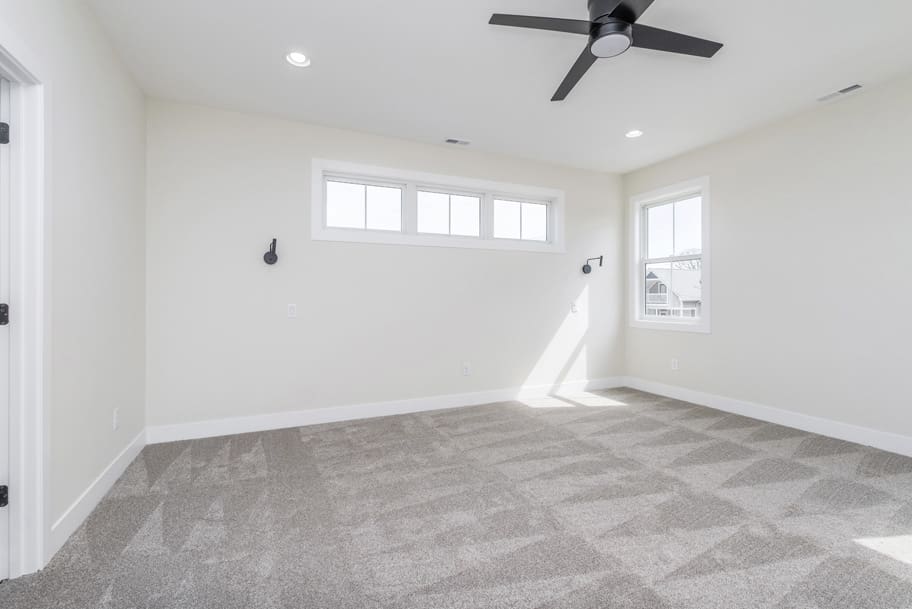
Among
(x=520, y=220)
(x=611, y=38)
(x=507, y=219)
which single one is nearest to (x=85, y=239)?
(x=611, y=38)

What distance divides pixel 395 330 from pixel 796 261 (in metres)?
3.57

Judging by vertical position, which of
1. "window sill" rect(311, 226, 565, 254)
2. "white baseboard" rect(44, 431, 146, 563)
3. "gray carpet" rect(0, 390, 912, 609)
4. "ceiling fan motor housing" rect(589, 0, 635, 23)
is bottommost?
"gray carpet" rect(0, 390, 912, 609)

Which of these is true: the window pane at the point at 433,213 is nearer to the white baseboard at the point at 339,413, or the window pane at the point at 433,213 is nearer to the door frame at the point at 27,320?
the white baseboard at the point at 339,413

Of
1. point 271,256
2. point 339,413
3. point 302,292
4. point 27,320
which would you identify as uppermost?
point 271,256

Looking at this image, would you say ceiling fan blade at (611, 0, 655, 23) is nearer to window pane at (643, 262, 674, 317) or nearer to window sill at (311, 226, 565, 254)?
window sill at (311, 226, 565, 254)

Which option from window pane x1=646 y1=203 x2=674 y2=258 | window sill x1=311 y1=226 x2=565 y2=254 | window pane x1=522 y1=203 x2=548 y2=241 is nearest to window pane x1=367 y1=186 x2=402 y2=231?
window sill x1=311 y1=226 x2=565 y2=254

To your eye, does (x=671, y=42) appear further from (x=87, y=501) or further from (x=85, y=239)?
(x=87, y=501)

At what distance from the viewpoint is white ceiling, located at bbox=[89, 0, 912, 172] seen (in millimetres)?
2178

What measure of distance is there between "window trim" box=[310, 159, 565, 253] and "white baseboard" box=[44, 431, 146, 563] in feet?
6.66

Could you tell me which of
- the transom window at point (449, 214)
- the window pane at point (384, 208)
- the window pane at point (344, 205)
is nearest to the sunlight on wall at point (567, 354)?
the transom window at point (449, 214)

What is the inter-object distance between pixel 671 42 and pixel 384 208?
2630 mm

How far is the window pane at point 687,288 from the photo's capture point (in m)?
4.28

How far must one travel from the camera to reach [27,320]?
5.31 ft

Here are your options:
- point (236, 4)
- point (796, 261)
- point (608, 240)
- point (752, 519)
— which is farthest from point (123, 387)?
point (796, 261)
